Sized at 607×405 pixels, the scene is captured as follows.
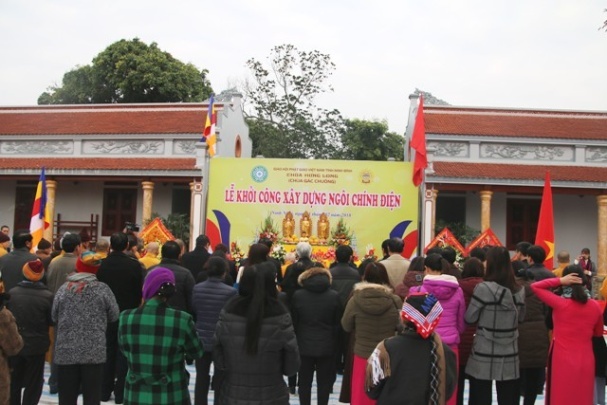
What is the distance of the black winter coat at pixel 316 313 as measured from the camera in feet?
16.3

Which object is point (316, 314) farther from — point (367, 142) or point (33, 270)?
point (367, 142)

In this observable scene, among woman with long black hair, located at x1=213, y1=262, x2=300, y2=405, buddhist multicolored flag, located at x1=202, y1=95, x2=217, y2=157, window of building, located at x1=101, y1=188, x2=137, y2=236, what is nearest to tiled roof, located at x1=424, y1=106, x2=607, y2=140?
buddhist multicolored flag, located at x1=202, y1=95, x2=217, y2=157

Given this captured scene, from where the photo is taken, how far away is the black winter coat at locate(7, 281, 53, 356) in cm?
471

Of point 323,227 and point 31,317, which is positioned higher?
point 323,227

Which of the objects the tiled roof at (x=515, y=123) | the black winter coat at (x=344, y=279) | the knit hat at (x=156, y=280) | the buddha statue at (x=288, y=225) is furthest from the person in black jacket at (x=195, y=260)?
the tiled roof at (x=515, y=123)

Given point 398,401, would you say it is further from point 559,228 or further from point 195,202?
point 559,228

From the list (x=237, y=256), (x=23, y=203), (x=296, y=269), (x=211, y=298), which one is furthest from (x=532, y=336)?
(x=23, y=203)

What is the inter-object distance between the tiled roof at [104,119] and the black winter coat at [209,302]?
1540 cm

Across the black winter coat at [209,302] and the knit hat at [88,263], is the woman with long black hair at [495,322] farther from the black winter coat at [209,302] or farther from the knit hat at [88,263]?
the knit hat at [88,263]

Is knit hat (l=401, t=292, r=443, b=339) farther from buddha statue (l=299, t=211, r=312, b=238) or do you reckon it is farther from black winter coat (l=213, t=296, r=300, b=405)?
buddha statue (l=299, t=211, r=312, b=238)

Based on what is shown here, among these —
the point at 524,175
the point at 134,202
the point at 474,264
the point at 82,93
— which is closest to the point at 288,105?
the point at 82,93

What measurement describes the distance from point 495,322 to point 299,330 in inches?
58.1

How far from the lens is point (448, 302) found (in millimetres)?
4547

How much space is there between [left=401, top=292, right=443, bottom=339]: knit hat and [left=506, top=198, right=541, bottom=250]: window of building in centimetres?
1711
